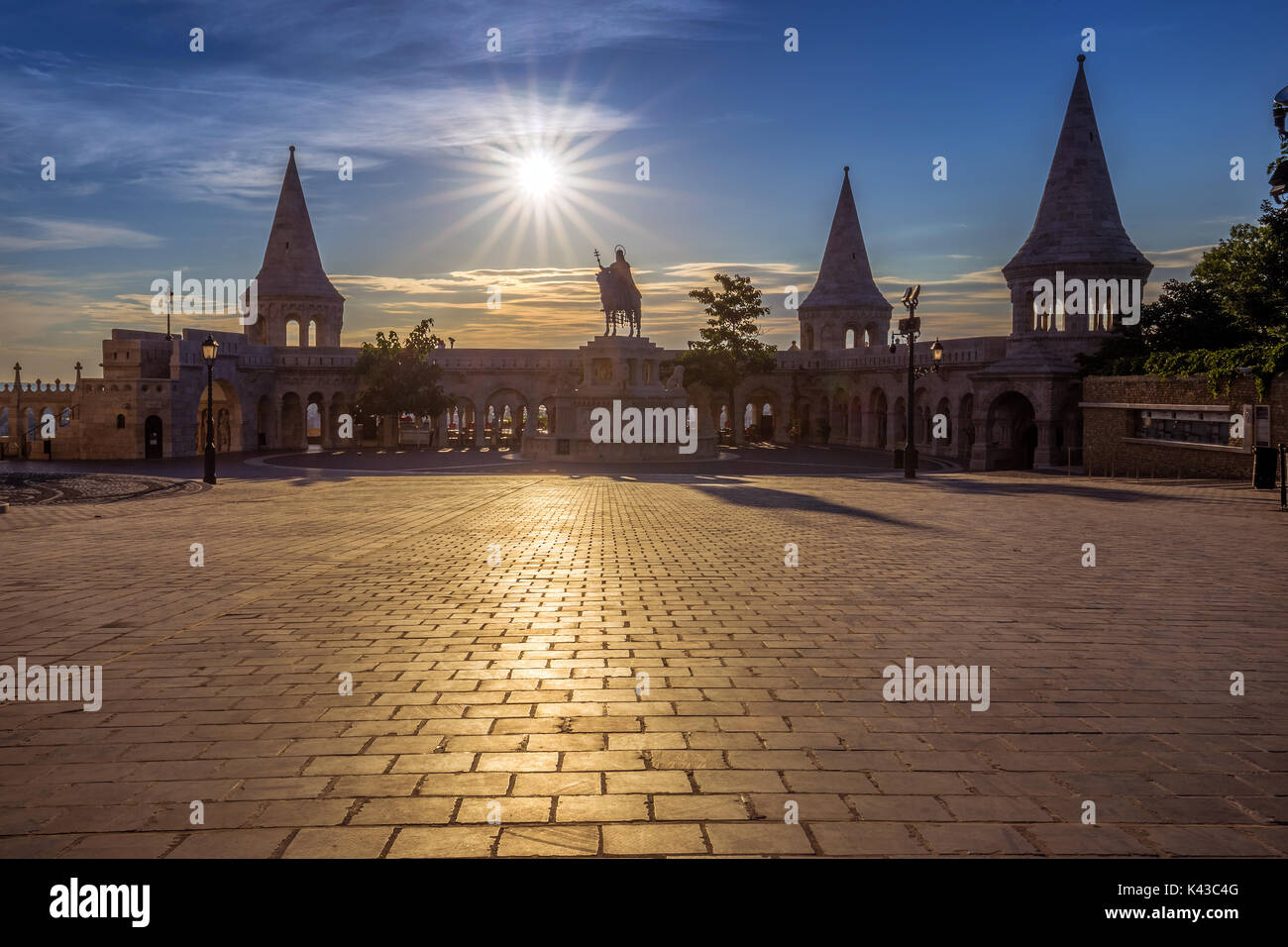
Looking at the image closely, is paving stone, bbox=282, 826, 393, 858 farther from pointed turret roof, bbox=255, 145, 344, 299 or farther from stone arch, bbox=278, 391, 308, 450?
pointed turret roof, bbox=255, 145, 344, 299

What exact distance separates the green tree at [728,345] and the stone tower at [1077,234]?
15.3 metres

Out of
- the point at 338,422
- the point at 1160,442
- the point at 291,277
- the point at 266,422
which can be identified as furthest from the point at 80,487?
the point at 291,277

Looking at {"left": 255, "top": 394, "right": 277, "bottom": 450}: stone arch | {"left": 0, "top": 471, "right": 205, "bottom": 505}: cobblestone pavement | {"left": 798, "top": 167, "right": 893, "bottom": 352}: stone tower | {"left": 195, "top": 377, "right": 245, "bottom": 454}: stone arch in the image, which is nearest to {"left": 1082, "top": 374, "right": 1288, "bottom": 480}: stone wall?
{"left": 0, "top": 471, "right": 205, "bottom": 505}: cobblestone pavement

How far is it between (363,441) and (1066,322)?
3439 cm

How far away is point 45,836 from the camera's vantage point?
3.23 m

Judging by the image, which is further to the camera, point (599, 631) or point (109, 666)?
point (599, 631)

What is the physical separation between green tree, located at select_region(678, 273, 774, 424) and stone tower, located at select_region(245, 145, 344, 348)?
65.5ft

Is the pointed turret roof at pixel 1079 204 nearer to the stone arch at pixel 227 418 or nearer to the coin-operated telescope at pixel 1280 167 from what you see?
the coin-operated telescope at pixel 1280 167

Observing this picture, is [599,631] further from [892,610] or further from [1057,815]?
[1057,815]

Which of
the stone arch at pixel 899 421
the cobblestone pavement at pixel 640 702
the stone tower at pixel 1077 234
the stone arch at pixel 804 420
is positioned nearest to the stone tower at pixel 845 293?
the stone arch at pixel 804 420

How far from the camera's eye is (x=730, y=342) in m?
49.5
